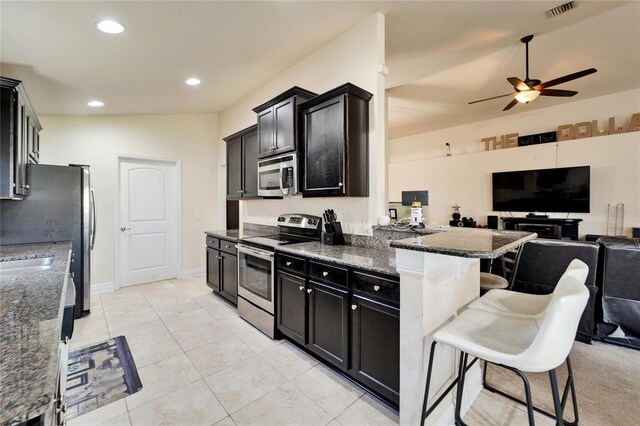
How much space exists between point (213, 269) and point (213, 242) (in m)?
0.39

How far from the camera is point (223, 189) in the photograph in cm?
543

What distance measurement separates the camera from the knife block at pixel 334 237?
9.03ft

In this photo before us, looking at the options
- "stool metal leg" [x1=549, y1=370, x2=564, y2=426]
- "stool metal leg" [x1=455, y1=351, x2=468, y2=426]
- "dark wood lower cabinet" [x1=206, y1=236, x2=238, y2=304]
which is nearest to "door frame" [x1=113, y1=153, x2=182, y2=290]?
"dark wood lower cabinet" [x1=206, y1=236, x2=238, y2=304]

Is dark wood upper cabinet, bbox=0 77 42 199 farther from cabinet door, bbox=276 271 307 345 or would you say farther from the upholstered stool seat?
the upholstered stool seat

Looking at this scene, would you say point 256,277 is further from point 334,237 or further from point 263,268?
point 334,237

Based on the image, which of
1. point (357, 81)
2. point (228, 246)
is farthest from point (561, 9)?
point (228, 246)

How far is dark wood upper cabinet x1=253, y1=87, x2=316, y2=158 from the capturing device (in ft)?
9.55

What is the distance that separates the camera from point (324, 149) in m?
2.67

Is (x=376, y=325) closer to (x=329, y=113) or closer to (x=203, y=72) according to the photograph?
(x=329, y=113)

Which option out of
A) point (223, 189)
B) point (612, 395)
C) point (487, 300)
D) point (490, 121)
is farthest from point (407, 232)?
point (490, 121)

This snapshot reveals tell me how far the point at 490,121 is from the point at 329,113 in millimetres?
5497

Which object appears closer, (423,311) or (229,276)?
(423,311)

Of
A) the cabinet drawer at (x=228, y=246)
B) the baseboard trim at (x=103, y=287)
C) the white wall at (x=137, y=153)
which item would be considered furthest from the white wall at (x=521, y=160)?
the baseboard trim at (x=103, y=287)

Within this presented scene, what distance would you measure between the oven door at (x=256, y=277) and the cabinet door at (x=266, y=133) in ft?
3.66
